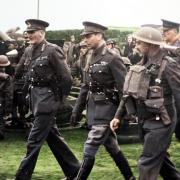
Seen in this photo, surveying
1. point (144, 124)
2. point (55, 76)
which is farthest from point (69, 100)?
point (144, 124)

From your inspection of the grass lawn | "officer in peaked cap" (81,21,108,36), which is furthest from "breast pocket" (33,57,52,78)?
the grass lawn

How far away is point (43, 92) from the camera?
22.6 feet

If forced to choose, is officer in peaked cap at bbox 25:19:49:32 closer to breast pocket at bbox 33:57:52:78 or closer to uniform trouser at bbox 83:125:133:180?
breast pocket at bbox 33:57:52:78

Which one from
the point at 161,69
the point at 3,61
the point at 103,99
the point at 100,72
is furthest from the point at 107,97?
the point at 3,61

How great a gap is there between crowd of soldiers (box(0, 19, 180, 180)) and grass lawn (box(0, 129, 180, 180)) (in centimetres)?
65

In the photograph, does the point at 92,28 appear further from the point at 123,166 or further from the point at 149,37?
the point at 123,166

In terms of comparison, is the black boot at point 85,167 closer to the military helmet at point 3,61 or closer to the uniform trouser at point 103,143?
the uniform trouser at point 103,143

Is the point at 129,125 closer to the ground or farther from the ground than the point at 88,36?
closer to the ground

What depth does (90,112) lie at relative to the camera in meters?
6.93

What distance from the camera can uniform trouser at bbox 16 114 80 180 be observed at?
681cm

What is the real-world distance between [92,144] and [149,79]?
1.34m

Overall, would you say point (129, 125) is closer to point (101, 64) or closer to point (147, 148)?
point (101, 64)

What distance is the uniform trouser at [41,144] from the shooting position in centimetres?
681

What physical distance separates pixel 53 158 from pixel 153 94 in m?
3.50
